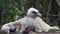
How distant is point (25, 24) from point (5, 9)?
3.06 m

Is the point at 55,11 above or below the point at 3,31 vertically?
above

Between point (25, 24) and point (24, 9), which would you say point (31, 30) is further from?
point (24, 9)

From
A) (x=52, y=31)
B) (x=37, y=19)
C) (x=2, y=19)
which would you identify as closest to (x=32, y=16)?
(x=37, y=19)

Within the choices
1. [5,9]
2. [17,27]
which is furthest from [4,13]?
[17,27]

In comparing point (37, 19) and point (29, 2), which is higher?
point (29, 2)

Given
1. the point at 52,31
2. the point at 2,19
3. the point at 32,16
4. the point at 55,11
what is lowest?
the point at 52,31

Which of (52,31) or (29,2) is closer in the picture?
(52,31)

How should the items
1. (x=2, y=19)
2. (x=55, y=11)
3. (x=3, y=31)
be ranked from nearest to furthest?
(x=3, y=31) → (x=2, y=19) → (x=55, y=11)

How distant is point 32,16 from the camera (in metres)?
4.70

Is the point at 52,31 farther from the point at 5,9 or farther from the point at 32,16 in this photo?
the point at 5,9

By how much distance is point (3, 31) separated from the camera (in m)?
4.57

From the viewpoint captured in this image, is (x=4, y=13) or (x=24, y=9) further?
(x=24, y=9)

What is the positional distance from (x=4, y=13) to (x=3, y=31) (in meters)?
3.13

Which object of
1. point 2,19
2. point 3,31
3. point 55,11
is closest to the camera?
point 3,31
